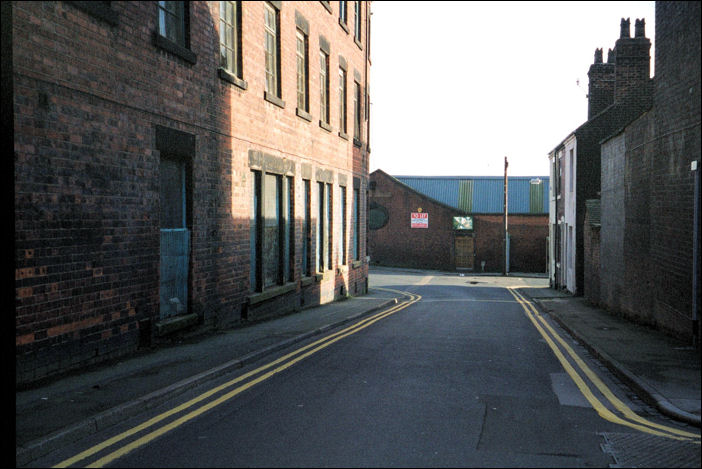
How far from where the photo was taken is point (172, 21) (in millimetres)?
11008

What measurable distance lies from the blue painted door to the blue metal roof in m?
45.6

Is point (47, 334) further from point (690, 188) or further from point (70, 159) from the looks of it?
point (690, 188)

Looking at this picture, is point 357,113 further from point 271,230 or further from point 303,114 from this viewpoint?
point 271,230

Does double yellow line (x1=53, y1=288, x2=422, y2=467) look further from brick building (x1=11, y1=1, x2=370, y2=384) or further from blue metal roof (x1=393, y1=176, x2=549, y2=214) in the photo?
blue metal roof (x1=393, y1=176, x2=549, y2=214)

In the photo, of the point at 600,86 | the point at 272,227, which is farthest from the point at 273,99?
the point at 600,86

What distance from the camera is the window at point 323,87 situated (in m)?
19.9

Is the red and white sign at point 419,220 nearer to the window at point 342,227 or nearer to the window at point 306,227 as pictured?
the window at point 342,227

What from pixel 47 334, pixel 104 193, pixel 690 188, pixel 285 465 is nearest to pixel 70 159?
pixel 104 193

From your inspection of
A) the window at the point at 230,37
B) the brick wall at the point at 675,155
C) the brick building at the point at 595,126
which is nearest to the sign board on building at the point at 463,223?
the brick building at the point at 595,126

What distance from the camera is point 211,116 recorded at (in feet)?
40.3

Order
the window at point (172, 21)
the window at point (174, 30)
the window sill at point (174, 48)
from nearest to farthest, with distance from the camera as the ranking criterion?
the window sill at point (174, 48) → the window at point (174, 30) → the window at point (172, 21)

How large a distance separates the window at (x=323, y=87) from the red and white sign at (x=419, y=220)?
3273cm

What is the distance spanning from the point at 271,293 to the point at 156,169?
5952 mm

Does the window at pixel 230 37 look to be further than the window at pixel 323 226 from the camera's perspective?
No
